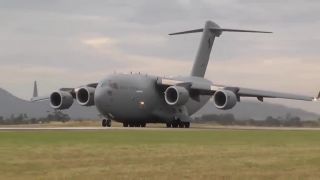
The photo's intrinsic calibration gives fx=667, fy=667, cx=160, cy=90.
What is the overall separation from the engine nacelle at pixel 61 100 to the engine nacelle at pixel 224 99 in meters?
13.7

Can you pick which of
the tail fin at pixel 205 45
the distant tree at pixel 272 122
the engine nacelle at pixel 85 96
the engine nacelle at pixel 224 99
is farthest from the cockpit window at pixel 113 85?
the distant tree at pixel 272 122

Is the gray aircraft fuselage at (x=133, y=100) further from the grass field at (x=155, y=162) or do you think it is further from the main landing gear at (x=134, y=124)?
the grass field at (x=155, y=162)

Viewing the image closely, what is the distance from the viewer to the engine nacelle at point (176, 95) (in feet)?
187

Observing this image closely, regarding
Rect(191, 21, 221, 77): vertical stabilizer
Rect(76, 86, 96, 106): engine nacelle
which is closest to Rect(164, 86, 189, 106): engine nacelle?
Rect(76, 86, 96, 106): engine nacelle

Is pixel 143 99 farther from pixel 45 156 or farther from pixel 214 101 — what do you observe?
pixel 45 156

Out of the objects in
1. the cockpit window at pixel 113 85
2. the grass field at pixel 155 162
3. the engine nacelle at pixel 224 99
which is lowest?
the grass field at pixel 155 162

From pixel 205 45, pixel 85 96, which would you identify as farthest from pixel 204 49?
pixel 85 96

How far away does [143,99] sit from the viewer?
59688mm

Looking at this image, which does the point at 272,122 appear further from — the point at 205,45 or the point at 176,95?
the point at 176,95

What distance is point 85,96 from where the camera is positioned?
6134cm

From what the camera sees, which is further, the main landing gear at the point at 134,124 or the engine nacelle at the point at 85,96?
the main landing gear at the point at 134,124

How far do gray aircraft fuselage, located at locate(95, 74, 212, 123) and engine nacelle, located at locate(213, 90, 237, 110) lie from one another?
598 cm

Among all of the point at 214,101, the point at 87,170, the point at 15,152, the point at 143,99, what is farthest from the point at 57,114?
the point at 87,170

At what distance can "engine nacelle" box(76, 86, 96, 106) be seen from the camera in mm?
60612
